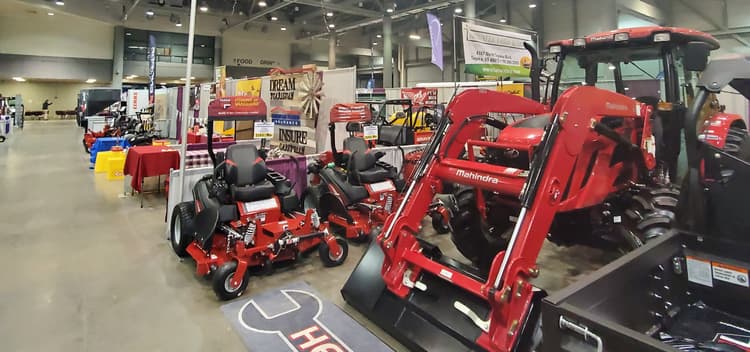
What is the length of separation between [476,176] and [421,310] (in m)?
0.86

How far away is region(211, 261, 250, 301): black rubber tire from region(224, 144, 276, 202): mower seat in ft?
2.22

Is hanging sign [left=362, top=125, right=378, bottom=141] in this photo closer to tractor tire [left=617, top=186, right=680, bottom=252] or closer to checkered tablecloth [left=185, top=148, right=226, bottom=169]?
checkered tablecloth [left=185, top=148, right=226, bottom=169]

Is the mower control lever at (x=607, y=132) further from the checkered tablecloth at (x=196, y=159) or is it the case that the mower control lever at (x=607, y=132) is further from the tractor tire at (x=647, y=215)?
the checkered tablecloth at (x=196, y=159)

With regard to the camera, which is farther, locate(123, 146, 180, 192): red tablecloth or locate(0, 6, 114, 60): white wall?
locate(0, 6, 114, 60): white wall

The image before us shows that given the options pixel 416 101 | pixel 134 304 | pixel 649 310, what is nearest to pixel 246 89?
pixel 416 101

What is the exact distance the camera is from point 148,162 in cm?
596

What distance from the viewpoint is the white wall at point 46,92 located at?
2567 centimetres

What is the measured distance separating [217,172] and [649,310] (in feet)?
10.8

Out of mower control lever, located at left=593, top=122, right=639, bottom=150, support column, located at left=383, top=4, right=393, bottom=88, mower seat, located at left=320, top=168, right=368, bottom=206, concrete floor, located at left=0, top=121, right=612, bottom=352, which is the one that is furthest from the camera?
support column, located at left=383, top=4, right=393, bottom=88

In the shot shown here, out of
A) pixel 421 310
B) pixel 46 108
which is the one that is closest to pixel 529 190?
pixel 421 310

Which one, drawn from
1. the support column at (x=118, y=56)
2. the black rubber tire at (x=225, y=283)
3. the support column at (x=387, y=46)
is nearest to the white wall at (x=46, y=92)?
the support column at (x=118, y=56)

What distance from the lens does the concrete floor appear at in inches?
98.7

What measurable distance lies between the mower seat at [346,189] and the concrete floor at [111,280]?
530 mm

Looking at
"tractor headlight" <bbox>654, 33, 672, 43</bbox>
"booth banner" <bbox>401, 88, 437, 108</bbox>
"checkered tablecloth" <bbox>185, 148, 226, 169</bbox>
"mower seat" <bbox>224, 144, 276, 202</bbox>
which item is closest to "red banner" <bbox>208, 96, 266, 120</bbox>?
"mower seat" <bbox>224, 144, 276, 202</bbox>
